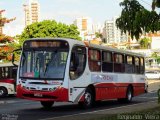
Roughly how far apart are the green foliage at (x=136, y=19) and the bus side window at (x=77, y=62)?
849 cm

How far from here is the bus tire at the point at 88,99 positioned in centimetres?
2023

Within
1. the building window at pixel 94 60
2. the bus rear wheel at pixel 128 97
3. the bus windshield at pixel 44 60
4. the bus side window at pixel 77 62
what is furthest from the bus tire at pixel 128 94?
the bus windshield at pixel 44 60

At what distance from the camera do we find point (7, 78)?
3497 centimetres

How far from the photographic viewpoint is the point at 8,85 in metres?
35.0

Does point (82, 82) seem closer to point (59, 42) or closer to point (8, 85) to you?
point (59, 42)

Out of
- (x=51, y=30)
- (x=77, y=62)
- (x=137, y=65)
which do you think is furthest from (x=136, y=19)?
(x=51, y=30)

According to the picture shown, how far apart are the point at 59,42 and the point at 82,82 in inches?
75.1

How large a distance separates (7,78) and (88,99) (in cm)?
1553

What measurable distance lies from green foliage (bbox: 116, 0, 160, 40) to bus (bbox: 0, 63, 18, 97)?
24787 millimetres

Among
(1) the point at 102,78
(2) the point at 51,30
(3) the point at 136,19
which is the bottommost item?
(1) the point at 102,78

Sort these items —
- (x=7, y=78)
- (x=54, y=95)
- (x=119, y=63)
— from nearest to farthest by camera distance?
(x=54, y=95)
(x=119, y=63)
(x=7, y=78)

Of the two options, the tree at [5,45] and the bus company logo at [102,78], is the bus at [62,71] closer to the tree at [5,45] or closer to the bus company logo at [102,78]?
the bus company logo at [102,78]

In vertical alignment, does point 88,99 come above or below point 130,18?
below

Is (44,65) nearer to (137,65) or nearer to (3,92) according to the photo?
(137,65)
